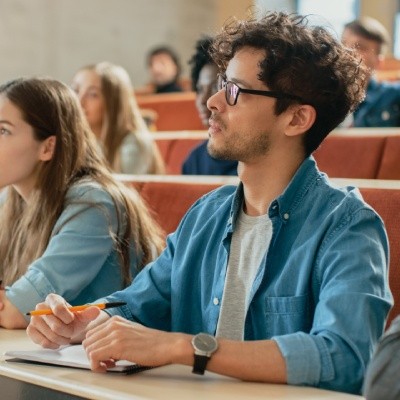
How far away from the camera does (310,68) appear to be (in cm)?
161

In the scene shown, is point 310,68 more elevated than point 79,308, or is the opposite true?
point 310,68

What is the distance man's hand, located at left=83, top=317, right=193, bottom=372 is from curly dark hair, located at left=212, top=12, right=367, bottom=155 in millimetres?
473

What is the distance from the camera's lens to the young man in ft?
4.43

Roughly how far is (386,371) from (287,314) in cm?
39

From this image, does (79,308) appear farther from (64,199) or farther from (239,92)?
→ (64,199)

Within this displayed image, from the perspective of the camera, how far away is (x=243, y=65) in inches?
64.4

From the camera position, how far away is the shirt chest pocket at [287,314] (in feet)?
4.88

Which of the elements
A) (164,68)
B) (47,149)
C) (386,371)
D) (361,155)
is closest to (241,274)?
(386,371)

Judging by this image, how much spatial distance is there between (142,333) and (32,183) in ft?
3.04

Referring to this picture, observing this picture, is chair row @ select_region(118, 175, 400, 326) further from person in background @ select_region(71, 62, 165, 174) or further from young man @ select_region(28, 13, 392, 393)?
person in background @ select_region(71, 62, 165, 174)

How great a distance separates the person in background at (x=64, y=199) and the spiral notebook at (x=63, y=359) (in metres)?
0.52

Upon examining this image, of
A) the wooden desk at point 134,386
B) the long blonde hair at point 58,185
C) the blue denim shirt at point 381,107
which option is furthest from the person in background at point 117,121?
the wooden desk at point 134,386

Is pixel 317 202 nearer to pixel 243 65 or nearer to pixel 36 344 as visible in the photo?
pixel 243 65

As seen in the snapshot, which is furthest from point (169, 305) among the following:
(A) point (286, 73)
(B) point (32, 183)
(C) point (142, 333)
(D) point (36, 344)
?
(B) point (32, 183)
